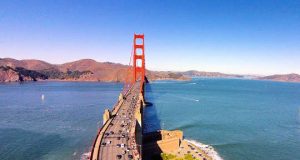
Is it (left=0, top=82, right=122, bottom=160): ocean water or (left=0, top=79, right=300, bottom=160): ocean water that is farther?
(left=0, top=79, right=300, bottom=160): ocean water

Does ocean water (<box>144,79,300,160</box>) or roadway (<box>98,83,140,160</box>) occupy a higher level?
roadway (<box>98,83,140,160</box>)

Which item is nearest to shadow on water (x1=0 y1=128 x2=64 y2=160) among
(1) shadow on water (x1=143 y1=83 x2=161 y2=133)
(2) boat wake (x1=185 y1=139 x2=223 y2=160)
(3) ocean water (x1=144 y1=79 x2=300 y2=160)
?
(1) shadow on water (x1=143 y1=83 x2=161 y2=133)

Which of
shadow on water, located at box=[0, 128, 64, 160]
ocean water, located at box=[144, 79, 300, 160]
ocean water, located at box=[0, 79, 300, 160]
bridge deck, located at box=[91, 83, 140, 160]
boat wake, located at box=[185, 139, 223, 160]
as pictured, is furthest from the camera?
ocean water, located at box=[144, 79, 300, 160]

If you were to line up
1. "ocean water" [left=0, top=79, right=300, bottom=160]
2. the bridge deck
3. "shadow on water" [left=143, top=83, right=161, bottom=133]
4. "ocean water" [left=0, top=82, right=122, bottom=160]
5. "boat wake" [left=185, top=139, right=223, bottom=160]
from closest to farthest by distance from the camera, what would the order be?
the bridge deck < "ocean water" [left=0, top=82, right=122, bottom=160] < "boat wake" [left=185, top=139, right=223, bottom=160] < "ocean water" [left=0, top=79, right=300, bottom=160] < "shadow on water" [left=143, top=83, right=161, bottom=133]

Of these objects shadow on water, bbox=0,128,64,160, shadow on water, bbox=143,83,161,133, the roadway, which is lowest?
shadow on water, bbox=0,128,64,160

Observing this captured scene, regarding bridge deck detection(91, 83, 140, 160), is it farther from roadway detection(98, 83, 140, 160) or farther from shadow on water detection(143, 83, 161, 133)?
shadow on water detection(143, 83, 161, 133)

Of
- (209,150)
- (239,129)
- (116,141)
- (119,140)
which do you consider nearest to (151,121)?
(239,129)

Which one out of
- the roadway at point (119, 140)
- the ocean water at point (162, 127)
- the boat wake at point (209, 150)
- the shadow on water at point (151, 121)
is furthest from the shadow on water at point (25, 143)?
the boat wake at point (209, 150)

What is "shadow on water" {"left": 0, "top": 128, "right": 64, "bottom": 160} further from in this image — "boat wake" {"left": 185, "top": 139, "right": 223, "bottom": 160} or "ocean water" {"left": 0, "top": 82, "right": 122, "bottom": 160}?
"boat wake" {"left": 185, "top": 139, "right": 223, "bottom": 160}

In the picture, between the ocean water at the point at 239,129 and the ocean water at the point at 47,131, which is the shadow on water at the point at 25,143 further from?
the ocean water at the point at 239,129
